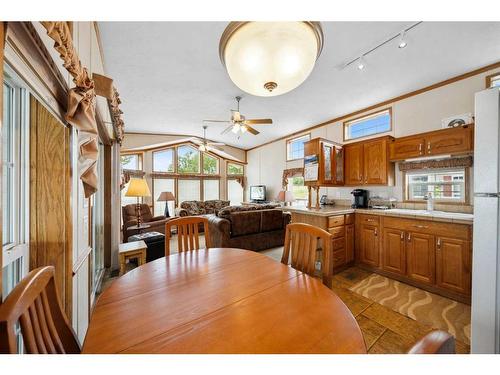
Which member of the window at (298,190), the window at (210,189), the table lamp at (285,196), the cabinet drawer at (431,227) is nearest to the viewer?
the cabinet drawer at (431,227)

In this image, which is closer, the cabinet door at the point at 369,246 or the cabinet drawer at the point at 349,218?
the cabinet door at the point at 369,246

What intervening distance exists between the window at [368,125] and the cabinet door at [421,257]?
2002mm

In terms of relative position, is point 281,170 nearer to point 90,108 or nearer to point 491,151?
point 491,151

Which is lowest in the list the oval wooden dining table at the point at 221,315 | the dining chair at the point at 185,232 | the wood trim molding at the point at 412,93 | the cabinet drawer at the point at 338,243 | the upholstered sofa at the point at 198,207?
the cabinet drawer at the point at 338,243

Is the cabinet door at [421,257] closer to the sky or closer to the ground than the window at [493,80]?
closer to the ground

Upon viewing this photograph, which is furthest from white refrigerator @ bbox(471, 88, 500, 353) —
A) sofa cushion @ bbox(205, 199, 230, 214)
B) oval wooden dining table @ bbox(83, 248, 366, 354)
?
sofa cushion @ bbox(205, 199, 230, 214)

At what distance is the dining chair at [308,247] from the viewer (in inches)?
49.1

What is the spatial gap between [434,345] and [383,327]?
1821 millimetres

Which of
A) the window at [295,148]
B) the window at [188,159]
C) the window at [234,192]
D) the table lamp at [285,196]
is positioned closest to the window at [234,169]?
the window at [234,192]

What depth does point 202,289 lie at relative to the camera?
1.04 meters

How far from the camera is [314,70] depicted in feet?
9.07

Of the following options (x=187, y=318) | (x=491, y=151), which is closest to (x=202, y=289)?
(x=187, y=318)

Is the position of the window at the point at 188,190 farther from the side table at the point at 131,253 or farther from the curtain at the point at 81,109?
the curtain at the point at 81,109

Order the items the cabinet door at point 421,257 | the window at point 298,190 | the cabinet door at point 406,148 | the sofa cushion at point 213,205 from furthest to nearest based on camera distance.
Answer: the sofa cushion at point 213,205 < the window at point 298,190 < the cabinet door at point 406,148 < the cabinet door at point 421,257
